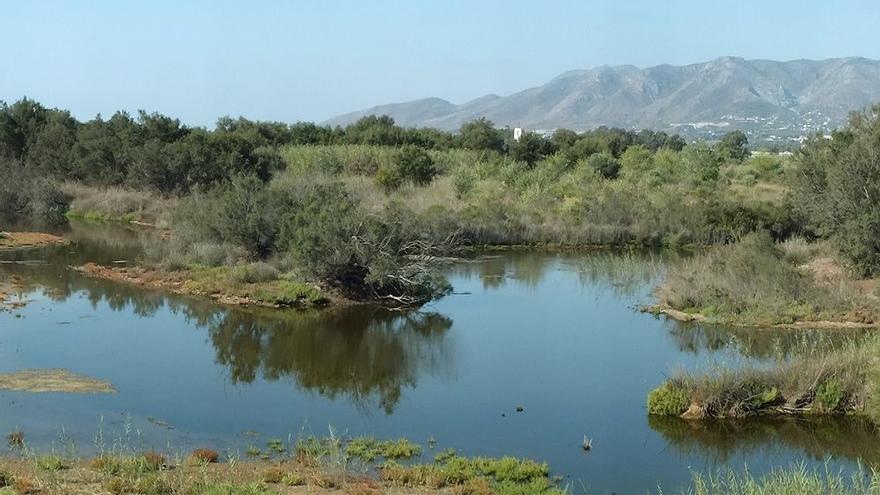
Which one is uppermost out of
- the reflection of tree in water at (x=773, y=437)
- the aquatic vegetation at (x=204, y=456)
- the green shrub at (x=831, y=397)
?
the aquatic vegetation at (x=204, y=456)

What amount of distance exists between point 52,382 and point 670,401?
1310 centimetres

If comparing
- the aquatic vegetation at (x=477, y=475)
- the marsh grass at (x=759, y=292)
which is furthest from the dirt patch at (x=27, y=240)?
the aquatic vegetation at (x=477, y=475)

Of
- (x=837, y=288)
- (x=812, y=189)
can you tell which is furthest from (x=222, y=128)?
(x=837, y=288)

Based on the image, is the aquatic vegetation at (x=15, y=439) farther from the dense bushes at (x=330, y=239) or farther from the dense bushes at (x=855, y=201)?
the dense bushes at (x=855, y=201)

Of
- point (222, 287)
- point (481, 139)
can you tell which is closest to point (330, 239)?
point (222, 287)

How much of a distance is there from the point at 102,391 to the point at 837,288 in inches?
837

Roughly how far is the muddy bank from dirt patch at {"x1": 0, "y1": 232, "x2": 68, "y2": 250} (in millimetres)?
8678

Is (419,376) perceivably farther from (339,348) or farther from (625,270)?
(625,270)

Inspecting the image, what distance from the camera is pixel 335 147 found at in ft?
212

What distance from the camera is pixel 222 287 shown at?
104 feet

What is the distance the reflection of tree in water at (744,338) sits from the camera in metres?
24.2

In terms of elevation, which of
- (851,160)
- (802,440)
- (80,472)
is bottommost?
(802,440)

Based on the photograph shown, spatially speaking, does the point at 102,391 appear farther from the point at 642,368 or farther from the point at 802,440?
the point at 802,440

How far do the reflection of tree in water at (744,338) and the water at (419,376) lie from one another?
120mm
